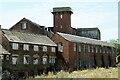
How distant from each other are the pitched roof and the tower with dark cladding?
18.2 metres

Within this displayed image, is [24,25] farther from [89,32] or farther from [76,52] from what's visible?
[89,32]

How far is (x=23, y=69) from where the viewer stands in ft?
157

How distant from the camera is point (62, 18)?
7675 cm

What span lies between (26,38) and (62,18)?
2715 centimetres

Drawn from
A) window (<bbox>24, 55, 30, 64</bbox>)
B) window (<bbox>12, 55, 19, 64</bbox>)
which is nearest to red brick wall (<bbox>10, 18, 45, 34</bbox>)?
window (<bbox>24, 55, 30, 64</bbox>)

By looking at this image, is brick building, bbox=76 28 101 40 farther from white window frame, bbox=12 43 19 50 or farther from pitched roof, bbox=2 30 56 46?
white window frame, bbox=12 43 19 50

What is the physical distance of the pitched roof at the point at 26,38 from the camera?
47.0 metres

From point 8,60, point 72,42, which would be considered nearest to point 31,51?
point 8,60

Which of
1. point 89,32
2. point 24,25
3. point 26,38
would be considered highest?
point 24,25

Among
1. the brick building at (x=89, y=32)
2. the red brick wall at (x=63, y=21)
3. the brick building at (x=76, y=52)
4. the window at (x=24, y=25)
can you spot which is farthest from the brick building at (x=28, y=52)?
the brick building at (x=89, y=32)

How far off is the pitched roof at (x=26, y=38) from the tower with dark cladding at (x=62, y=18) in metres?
18.2

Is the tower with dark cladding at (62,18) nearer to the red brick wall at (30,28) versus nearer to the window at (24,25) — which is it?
the window at (24,25)

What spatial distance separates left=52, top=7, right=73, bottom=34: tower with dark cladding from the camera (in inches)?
3009

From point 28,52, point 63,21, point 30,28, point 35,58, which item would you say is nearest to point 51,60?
point 35,58
